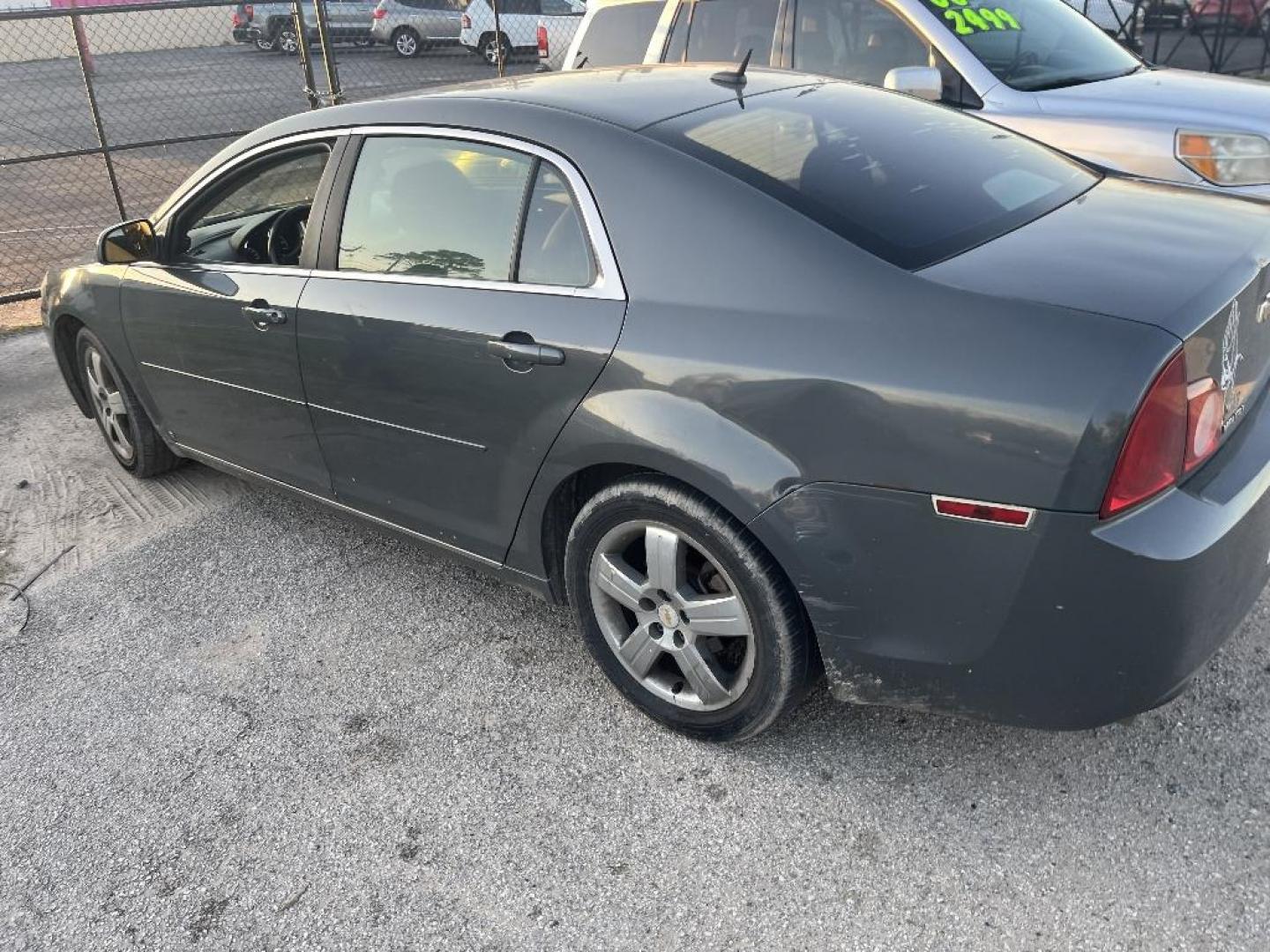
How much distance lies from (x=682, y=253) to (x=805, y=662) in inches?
40.4

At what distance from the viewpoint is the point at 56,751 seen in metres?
2.96

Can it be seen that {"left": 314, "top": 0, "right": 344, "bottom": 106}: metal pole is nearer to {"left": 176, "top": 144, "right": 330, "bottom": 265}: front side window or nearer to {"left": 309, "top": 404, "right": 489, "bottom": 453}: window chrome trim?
{"left": 176, "top": 144, "right": 330, "bottom": 265}: front side window

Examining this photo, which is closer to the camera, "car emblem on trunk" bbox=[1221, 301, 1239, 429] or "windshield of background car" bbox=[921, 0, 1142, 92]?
"car emblem on trunk" bbox=[1221, 301, 1239, 429]

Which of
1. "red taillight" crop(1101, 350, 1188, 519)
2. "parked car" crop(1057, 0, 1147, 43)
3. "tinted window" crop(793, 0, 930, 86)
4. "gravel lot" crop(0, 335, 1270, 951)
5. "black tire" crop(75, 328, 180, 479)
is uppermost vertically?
"tinted window" crop(793, 0, 930, 86)

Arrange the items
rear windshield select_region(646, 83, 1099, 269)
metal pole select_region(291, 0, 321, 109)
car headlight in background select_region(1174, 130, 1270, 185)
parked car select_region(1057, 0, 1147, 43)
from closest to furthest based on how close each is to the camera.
→ rear windshield select_region(646, 83, 1099, 269) → car headlight in background select_region(1174, 130, 1270, 185) → metal pole select_region(291, 0, 321, 109) → parked car select_region(1057, 0, 1147, 43)

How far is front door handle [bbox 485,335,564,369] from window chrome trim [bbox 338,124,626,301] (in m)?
0.14

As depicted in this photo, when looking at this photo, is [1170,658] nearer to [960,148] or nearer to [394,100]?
[960,148]

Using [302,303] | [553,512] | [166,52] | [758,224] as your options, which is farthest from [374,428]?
[166,52]

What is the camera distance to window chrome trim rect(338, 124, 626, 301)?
2580 mm

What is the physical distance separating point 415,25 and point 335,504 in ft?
56.0

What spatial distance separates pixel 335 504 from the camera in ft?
11.7

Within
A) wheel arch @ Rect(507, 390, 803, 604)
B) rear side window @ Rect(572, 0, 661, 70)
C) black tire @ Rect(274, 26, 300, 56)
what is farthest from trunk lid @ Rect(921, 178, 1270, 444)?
black tire @ Rect(274, 26, 300, 56)

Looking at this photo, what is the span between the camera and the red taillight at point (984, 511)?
2010mm

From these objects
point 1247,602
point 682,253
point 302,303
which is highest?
point 682,253
